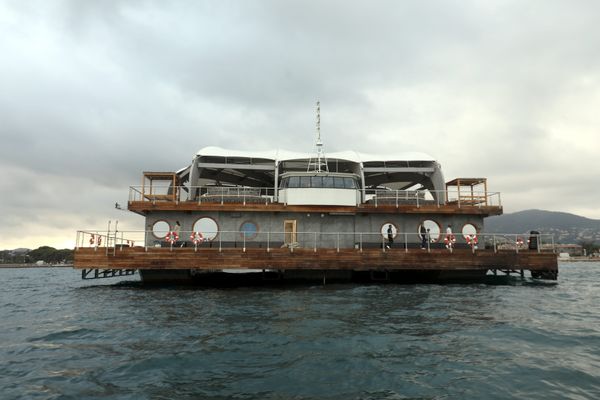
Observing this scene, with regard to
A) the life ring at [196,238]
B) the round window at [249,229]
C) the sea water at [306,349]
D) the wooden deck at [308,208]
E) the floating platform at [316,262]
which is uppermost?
the wooden deck at [308,208]

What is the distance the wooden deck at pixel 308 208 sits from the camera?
76.9 feet

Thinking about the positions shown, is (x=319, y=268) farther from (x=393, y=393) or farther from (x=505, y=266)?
(x=393, y=393)

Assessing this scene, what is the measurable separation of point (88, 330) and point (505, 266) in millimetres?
20467

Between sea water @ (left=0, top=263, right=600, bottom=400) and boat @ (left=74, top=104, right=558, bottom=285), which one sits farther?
boat @ (left=74, top=104, right=558, bottom=285)

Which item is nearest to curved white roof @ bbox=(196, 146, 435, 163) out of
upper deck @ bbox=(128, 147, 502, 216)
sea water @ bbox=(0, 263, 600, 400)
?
upper deck @ bbox=(128, 147, 502, 216)

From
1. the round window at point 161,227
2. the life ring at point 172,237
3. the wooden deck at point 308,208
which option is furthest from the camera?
the round window at point 161,227

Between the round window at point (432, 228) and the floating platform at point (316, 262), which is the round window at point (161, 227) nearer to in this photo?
the floating platform at point (316, 262)

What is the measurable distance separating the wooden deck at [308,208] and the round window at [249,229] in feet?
3.69

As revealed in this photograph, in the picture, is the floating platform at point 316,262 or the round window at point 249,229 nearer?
the floating platform at point 316,262

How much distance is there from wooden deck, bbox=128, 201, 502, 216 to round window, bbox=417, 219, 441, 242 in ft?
3.65

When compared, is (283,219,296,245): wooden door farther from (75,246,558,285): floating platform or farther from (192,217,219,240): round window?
(192,217,219,240): round window

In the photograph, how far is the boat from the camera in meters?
21.1

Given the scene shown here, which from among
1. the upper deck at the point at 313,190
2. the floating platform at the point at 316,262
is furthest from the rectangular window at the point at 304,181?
the floating platform at the point at 316,262

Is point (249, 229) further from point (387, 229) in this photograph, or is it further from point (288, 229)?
point (387, 229)
